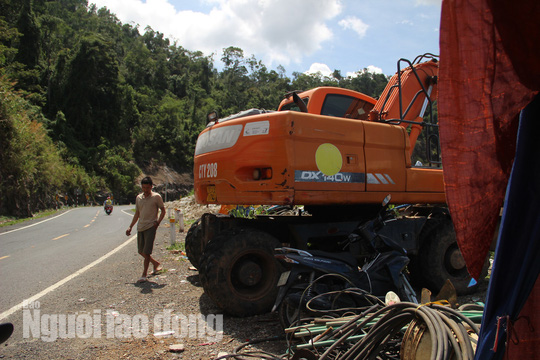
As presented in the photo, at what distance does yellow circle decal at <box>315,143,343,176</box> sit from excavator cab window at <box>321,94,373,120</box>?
5.36 ft

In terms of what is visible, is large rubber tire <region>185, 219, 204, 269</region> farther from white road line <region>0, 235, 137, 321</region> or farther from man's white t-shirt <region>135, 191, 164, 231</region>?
white road line <region>0, 235, 137, 321</region>

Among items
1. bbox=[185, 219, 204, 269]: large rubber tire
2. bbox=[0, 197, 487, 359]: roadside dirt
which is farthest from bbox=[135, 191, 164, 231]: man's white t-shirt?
bbox=[0, 197, 487, 359]: roadside dirt

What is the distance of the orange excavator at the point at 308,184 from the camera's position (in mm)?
4656

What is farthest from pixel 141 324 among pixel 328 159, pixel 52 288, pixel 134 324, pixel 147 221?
pixel 328 159

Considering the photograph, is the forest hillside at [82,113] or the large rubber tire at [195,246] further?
the forest hillside at [82,113]

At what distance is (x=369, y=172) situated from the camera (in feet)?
16.8

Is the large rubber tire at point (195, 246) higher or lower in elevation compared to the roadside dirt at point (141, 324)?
higher

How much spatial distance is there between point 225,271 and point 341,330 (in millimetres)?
1893

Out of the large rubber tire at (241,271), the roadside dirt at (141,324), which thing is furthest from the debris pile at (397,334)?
the large rubber tire at (241,271)

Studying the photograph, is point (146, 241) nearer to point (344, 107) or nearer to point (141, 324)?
point (141, 324)

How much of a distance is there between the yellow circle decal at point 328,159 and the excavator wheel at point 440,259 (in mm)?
1970

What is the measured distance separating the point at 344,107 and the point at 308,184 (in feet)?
7.74

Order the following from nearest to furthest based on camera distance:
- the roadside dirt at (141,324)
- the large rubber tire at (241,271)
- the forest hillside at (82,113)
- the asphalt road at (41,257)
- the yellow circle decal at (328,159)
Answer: the roadside dirt at (141,324) → the large rubber tire at (241,271) → the yellow circle decal at (328,159) → the asphalt road at (41,257) → the forest hillside at (82,113)

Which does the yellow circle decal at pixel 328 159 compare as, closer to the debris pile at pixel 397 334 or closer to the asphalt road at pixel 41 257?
the debris pile at pixel 397 334
